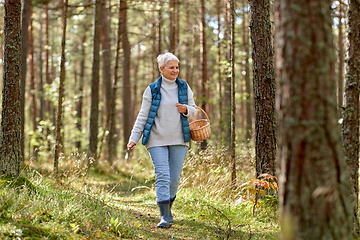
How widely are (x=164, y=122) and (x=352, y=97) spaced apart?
89.8 inches

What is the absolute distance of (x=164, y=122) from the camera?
14.1ft

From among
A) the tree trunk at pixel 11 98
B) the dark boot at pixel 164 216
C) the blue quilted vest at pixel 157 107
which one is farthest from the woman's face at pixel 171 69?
the tree trunk at pixel 11 98

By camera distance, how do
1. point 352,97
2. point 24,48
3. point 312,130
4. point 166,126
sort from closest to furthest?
point 312,130 < point 352,97 < point 166,126 < point 24,48

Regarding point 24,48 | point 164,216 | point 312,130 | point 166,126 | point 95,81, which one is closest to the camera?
point 312,130

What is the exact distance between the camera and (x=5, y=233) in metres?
2.70

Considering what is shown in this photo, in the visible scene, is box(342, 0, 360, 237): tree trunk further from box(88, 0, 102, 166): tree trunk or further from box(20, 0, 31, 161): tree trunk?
box(20, 0, 31, 161): tree trunk

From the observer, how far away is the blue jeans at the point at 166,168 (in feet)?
13.5

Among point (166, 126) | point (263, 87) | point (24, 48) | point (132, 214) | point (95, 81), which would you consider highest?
point (24, 48)

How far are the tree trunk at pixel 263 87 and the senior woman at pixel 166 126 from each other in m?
1.10

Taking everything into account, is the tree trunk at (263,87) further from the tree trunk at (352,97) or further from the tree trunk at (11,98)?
the tree trunk at (11,98)

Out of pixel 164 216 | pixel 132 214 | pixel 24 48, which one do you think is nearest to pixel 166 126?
pixel 164 216

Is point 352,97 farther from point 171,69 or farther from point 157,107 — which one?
point 157,107

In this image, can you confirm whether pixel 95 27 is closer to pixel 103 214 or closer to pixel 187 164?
pixel 187 164

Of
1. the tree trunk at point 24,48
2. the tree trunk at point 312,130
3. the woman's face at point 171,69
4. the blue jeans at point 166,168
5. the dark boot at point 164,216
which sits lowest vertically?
the dark boot at point 164,216
